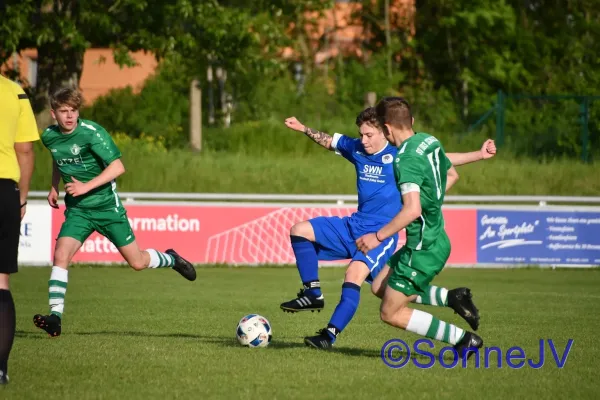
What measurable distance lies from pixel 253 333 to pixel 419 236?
1.85 m

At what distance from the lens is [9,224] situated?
6.82 m

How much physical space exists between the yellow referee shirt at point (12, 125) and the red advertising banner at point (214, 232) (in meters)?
11.7

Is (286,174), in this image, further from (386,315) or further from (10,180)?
(10,180)

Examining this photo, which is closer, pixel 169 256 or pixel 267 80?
pixel 169 256

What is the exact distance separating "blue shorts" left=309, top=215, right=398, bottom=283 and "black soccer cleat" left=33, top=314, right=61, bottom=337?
218cm

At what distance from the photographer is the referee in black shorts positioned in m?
6.79

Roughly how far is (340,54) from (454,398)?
3144 cm

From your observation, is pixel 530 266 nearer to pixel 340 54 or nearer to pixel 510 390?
pixel 510 390

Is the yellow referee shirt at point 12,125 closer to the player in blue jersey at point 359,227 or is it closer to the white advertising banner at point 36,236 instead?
the player in blue jersey at point 359,227

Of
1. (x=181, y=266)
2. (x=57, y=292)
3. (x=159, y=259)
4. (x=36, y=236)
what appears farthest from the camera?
(x=36, y=236)

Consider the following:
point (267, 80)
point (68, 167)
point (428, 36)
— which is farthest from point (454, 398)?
point (428, 36)

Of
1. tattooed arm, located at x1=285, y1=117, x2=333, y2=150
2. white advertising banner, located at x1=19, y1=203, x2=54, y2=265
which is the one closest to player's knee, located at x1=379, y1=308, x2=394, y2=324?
tattooed arm, located at x1=285, y1=117, x2=333, y2=150

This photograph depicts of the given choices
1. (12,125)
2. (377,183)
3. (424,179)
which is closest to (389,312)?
(424,179)

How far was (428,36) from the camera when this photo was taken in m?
36.0
